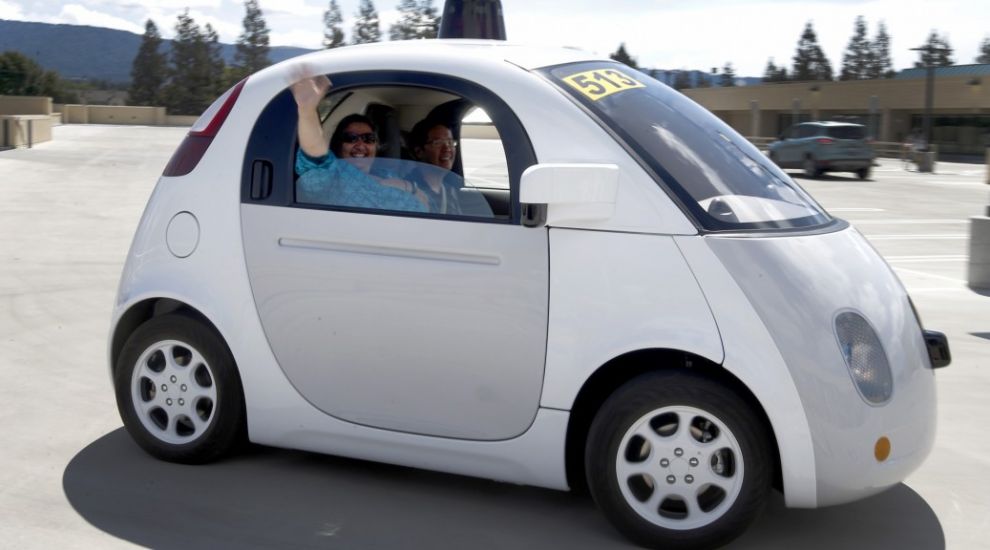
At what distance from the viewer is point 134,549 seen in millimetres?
4012

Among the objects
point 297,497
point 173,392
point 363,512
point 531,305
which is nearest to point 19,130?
point 173,392

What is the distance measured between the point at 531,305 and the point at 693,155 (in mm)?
821

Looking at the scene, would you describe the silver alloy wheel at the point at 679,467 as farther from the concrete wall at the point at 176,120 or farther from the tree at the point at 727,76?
the tree at the point at 727,76

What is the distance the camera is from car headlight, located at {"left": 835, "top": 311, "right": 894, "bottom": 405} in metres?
3.82

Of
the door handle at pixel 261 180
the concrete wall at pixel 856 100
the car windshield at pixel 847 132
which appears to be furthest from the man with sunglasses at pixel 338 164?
the concrete wall at pixel 856 100

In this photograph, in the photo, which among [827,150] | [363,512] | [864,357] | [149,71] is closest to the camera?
[864,357]

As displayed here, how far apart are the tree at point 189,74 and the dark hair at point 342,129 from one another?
135125 millimetres

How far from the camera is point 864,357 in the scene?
386cm

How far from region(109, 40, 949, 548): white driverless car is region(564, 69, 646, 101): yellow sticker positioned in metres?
0.02

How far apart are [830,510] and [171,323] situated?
109 inches

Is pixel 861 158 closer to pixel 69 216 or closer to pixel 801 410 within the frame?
pixel 69 216

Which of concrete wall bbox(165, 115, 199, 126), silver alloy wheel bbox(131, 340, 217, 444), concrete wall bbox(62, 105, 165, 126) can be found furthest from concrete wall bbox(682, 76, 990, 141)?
silver alloy wheel bbox(131, 340, 217, 444)

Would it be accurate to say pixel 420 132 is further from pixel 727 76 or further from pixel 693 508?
pixel 727 76

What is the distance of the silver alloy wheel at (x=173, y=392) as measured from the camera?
188 inches
